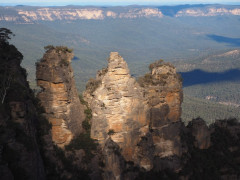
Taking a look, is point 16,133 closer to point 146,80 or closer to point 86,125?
point 86,125

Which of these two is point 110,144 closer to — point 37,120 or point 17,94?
point 37,120

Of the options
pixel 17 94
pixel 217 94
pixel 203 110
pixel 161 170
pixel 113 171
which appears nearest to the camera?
pixel 17 94

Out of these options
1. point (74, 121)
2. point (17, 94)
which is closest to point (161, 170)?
point (74, 121)

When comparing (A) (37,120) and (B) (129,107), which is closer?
(A) (37,120)

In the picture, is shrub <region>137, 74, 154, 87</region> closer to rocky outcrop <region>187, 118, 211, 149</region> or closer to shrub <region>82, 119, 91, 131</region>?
shrub <region>82, 119, 91, 131</region>

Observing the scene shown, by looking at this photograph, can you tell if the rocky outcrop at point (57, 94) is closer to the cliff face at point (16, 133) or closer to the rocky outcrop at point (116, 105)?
the rocky outcrop at point (116, 105)

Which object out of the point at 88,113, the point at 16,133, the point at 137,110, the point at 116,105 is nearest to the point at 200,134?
the point at 137,110
